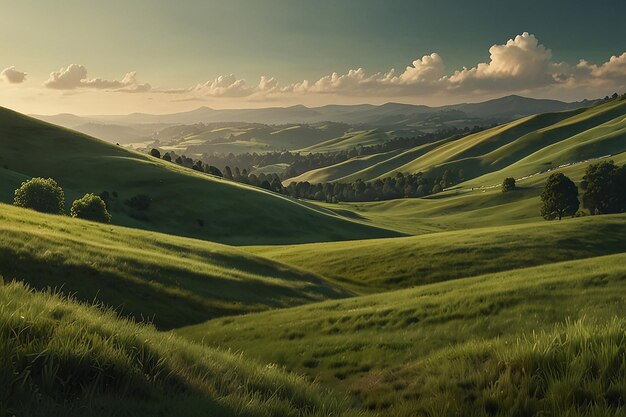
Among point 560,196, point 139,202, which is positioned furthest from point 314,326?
point 560,196

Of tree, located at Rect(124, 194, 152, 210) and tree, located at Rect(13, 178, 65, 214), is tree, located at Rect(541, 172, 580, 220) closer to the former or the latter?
tree, located at Rect(124, 194, 152, 210)

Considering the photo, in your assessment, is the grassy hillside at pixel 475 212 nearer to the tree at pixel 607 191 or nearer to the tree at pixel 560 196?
the tree at pixel 607 191

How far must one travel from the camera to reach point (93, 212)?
Result: 69.0 meters

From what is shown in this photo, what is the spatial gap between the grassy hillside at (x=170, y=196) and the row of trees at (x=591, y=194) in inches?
1681

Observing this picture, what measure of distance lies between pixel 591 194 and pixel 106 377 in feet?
438

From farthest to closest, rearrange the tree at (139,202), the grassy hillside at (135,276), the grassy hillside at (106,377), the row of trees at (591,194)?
the tree at (139,202)
the row of trees at (591,194)
the grassy hillside at (135,276)
the grassy hillside at (106,377)

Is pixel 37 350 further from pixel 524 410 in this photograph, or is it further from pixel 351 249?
pixel 351 249

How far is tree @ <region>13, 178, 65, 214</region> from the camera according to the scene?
67125 mm

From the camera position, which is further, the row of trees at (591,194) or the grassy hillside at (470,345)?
the row of trees at (591,194)

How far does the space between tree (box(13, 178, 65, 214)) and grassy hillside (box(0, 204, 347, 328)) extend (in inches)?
1103

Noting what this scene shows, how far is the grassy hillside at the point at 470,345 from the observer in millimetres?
6336

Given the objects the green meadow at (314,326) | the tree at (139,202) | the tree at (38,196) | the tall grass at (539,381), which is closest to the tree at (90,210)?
the tree at (38,196)

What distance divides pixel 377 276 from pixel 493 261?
14100mm

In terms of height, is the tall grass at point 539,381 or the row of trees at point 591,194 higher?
the tall grass at point 539,381
